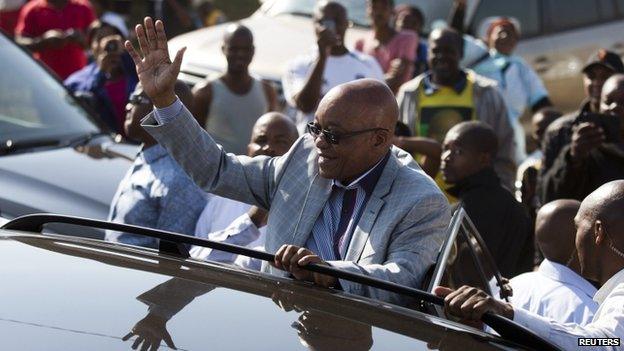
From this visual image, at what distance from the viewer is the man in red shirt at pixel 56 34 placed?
452 inches

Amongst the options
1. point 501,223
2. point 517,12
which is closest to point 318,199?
point 501,223

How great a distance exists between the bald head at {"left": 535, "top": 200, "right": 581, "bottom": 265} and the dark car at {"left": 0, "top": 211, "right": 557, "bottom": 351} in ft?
5.38

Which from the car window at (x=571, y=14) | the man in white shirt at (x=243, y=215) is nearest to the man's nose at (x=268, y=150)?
the man in white shirt at (x=243, y=215)

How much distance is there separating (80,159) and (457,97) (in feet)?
8.35

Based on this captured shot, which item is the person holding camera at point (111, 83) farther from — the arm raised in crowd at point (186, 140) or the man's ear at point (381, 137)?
the man's ear at point (381, 137)

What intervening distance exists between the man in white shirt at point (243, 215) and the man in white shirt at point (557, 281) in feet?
3.46

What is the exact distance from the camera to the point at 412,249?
413cm

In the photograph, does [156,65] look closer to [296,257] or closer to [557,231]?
[296,257]

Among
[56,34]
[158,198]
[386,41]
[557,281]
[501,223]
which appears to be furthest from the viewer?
[56,34]

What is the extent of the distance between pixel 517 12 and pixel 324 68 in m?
4.00

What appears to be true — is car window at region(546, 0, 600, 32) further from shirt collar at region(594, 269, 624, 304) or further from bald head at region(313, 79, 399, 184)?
shirt collar at region(594, 269, 624, 304)

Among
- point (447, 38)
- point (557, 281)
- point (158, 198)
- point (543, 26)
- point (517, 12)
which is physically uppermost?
point (158, 198)

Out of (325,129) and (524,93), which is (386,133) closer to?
(325,129)

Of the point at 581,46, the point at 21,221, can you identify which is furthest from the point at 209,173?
the point at 581,46
